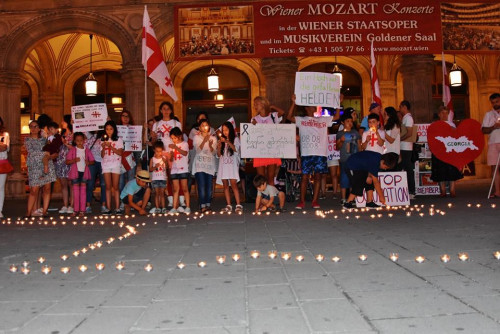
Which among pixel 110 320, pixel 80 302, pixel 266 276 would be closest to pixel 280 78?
pixel 266 276

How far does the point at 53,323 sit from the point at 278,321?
998mm

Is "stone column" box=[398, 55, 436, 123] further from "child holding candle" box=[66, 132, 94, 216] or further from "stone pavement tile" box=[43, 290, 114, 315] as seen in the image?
"stone pavement tile" box=[43, 290, 114, 315]

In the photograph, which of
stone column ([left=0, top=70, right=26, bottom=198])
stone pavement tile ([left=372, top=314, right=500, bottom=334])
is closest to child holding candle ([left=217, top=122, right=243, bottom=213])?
stone pavement tile ([left=372, top=314, right=500, bottom=334])

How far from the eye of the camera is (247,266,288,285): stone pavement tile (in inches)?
124

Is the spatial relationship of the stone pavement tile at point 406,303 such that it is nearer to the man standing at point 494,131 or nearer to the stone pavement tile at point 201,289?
the stone pavement tile at point 201,289

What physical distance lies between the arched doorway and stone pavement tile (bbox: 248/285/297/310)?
57.9ft

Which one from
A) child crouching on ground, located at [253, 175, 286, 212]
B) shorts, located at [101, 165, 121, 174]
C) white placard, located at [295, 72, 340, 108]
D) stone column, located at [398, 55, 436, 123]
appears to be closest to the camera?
child crouching on ground, located at [253, 175, 286, 212]

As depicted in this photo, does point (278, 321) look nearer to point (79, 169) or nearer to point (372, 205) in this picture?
point (372, 205)

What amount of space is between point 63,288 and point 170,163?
235 inches

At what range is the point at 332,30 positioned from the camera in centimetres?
1382

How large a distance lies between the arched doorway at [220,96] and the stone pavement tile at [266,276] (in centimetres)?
1706

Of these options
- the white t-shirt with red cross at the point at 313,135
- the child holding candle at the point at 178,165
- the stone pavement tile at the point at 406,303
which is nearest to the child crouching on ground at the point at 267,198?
the white t-shirt with red cross at the point at 313,135

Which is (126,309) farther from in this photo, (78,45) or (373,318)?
(78,45)

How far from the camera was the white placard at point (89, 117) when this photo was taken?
32.4 ft
